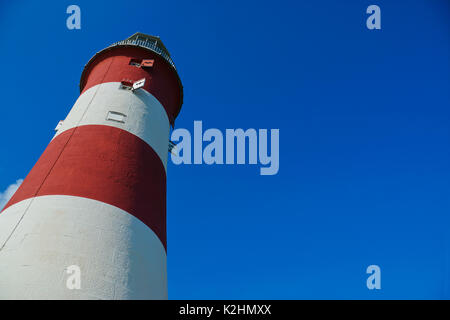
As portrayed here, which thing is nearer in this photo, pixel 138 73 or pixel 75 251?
Answer: pixel 75 251

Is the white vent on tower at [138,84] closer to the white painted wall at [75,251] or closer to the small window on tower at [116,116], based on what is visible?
the small window on tower at [116,116]

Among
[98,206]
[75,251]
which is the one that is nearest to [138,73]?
[98,206]

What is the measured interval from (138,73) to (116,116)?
7.85 feet

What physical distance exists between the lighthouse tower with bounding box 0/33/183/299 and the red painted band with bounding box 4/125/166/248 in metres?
0.02

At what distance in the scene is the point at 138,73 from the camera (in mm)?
10297

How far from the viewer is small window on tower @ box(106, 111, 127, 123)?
8453 millimetres

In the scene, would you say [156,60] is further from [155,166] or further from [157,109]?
[155,166]

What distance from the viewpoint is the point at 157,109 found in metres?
9.92

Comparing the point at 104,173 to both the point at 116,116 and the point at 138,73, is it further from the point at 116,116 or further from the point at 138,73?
the point at 138,73

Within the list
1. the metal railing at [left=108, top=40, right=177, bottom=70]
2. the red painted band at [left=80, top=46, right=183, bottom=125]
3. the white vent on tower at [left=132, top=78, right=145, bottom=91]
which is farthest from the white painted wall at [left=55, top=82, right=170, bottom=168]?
the metal railing at [left=108, top=40, right=177, bottom=70]

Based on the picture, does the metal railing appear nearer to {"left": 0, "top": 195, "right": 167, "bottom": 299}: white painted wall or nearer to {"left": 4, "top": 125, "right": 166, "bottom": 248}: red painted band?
{"left": 4, "top": 125, "right": 166, "bottom": 248}: red painted band

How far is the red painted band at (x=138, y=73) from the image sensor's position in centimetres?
1019
